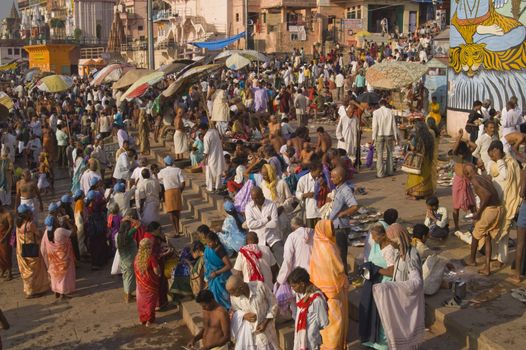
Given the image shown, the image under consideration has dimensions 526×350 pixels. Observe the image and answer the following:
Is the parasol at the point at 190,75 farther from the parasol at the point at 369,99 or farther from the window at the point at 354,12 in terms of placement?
the window at the point at 354,12

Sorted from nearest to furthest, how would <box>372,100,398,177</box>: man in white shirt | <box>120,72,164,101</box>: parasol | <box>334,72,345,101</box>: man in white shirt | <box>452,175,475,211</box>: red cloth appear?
<box>452,175,475,211</box>: red cloth → <box>372,100,398,177</box>: man in white shirt → <box>120,72,164,101</box>: parasol → <box>334,72,345,101</box>: man in white shirt

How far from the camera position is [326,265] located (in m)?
5.41

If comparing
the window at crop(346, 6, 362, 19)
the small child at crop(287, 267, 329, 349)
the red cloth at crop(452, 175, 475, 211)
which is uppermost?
the window at crop(346, 6, 362, 19)

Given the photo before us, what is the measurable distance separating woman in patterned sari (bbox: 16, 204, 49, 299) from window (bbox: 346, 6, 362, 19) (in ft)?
116

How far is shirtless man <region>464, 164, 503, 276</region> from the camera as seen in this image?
6.59m

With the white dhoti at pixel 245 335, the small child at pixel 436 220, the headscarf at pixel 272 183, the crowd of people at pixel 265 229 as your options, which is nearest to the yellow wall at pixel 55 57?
the crowd of people at pixel 265 229

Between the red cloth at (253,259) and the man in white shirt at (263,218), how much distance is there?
38.4 inches

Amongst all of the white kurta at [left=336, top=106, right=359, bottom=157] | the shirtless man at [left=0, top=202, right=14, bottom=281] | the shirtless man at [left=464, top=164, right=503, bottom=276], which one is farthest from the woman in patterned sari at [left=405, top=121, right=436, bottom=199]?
the shirtless man at [left=0, top=202, right=14, bottom=281]

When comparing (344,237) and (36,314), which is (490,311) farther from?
(36,314)

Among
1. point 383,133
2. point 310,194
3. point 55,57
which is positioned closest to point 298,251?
point 310,194

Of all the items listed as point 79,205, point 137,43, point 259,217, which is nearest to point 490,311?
point 259,217

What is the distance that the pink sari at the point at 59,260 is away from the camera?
841 cm

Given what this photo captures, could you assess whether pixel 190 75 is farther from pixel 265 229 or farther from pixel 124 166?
pixel 265 229

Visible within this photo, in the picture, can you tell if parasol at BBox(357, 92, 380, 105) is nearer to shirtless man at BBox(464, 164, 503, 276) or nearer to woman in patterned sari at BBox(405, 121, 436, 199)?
woman in patterned sari at BBox(405, 121, 436, 199)
